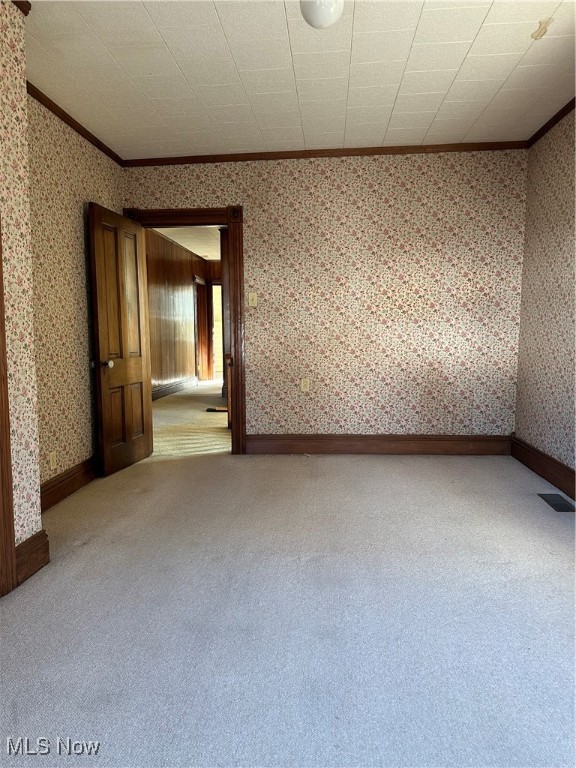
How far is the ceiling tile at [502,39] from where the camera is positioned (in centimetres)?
266

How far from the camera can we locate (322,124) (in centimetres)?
389

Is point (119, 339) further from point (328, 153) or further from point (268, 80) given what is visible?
point (328, 153)

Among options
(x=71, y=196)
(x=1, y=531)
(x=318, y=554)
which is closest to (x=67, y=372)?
(x=71, y=196)

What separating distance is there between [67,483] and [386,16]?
11.8 feet

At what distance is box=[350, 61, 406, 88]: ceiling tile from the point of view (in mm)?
3010

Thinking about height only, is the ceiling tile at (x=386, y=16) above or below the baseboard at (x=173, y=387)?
above

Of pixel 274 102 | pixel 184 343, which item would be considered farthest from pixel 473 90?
pixel 184 343

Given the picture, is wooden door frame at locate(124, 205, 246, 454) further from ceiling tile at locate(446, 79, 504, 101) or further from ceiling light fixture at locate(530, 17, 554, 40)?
ceiling light fixture at locate(530, 17, 554, 40)

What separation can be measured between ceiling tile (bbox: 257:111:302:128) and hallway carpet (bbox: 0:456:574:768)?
2.92m

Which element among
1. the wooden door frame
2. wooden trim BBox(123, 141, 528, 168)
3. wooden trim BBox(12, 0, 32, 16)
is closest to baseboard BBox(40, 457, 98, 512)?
the wooden door frame

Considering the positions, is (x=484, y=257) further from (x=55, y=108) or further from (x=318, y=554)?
(x=55, y=108)

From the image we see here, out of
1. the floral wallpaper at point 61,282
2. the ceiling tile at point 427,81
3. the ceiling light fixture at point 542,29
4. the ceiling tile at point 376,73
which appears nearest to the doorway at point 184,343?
the floral wallpaper at point 61,282

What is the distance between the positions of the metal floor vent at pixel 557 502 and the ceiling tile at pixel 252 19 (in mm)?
3338

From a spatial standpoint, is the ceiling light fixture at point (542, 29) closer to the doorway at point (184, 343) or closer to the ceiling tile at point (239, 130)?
the ceiling tile at point (239, 130)
